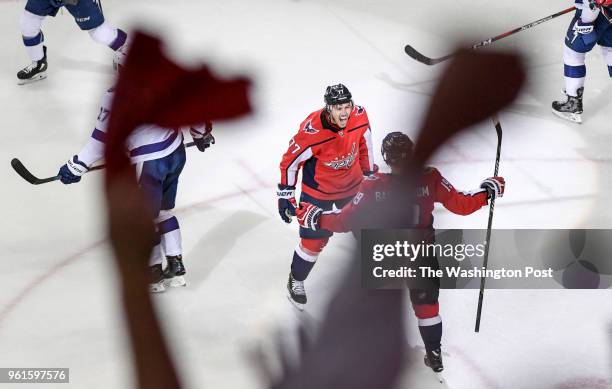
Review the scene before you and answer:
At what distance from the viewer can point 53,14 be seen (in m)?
5.01

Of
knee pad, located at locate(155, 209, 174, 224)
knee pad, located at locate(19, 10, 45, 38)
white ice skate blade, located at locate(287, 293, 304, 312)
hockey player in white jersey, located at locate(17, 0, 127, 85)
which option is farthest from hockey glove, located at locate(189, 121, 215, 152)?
knee pad, located at locate(19, 10, 45, 38)

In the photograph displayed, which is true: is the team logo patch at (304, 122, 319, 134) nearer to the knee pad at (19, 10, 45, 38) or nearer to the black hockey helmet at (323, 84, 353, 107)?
the black hockey helmet at (323, 84, 353, 107)

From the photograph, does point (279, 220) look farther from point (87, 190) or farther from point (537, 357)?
point (537, 357)

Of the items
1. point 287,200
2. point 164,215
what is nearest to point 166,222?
point 164,215

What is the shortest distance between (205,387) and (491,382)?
37.1 inches

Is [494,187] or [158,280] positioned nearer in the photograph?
[494,187]

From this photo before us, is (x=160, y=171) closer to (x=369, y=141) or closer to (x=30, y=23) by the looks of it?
(x=369, y=141)

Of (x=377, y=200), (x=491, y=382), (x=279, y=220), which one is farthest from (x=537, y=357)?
(x=279, y=220)

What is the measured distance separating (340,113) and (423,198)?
0.45 metres

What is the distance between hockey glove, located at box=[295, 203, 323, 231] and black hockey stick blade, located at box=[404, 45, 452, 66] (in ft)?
8.17

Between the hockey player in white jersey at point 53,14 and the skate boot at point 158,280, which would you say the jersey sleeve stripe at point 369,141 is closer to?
the skate boot at point 158,280

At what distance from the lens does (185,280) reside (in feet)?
11.7

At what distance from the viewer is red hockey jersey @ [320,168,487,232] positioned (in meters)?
2.78

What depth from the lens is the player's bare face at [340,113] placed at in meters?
3.01
